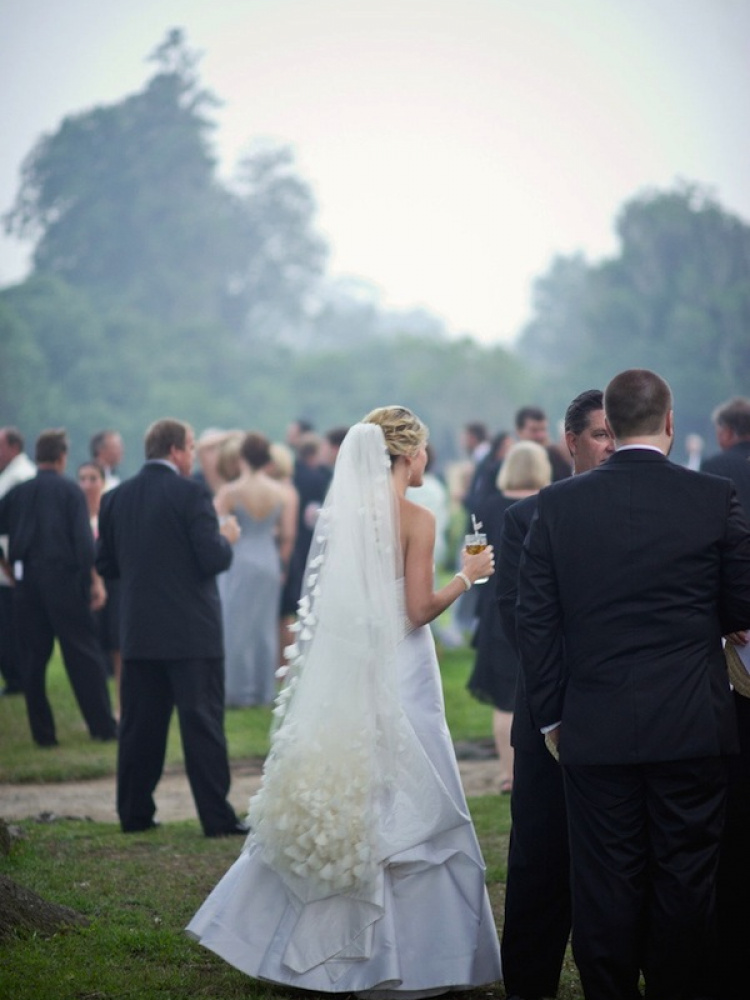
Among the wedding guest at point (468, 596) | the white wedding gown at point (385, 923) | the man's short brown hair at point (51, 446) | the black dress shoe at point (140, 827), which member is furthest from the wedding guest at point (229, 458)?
the white wedding gown at point (385, 923)

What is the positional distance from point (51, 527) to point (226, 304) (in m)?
79.7

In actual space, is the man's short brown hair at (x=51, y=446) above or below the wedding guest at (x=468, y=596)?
above

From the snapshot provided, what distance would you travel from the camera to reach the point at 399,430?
5.83m

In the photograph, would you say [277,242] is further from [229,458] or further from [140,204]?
[229,458]

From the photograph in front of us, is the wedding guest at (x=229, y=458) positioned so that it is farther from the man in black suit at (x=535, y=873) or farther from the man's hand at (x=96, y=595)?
the man in black suit at (x=535, y=873)

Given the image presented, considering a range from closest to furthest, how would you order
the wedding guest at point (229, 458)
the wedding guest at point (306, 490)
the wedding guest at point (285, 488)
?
the wedding guest at point (229, 458) < the wedding guest at point (285, 488) < the wedding guest at point (306, 490)

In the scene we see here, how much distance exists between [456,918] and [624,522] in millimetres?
1776

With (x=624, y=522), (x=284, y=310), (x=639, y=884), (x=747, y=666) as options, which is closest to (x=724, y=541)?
(x=624, y=522)

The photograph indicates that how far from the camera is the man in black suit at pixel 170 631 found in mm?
8406

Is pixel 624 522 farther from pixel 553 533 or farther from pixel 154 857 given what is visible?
pixel 154 857

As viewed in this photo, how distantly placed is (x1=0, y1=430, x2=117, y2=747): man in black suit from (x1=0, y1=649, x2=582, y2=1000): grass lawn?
0.56 m

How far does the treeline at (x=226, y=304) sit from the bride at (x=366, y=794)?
49.3 metres

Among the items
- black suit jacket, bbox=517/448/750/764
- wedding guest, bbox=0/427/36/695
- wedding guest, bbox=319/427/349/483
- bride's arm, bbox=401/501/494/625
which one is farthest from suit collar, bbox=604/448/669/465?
wedding guest, bbox=319/427/349/483

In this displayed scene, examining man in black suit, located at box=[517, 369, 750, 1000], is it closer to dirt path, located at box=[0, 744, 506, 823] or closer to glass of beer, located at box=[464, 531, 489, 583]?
glass of beer, located at box=[464, 531, 489, 583]
